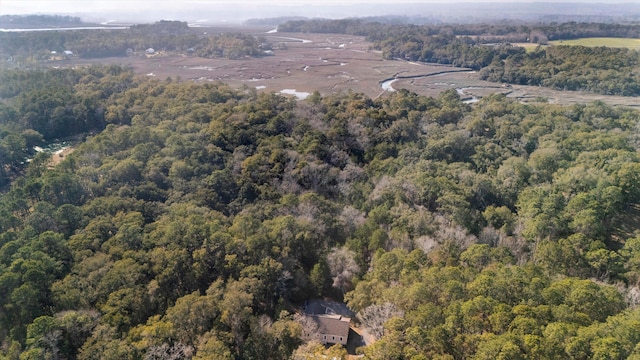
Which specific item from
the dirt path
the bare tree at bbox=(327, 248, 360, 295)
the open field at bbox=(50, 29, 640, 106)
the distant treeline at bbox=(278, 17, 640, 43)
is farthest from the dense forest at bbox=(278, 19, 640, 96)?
the dirt path

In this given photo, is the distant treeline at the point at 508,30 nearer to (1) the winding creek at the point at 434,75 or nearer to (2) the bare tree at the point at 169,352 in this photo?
(1) the winding creek at the point at 434,75

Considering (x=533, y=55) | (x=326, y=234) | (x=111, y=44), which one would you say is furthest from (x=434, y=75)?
(x=111, y=44)

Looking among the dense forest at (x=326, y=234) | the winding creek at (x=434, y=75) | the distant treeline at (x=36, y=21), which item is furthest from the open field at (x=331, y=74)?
the distant treeline at (x=36, y=21)

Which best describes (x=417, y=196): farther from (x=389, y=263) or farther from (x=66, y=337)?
(x=66, y=337)

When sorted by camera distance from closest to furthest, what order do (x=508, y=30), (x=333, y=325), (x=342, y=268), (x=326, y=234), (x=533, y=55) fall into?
1. (x=333, y=325)
2. (x=342, y=268)
3. (x=326, y=234)
4. (x=533, y=55)
5. (x=508, y=30)

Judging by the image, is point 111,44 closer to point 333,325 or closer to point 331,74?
point 331,74

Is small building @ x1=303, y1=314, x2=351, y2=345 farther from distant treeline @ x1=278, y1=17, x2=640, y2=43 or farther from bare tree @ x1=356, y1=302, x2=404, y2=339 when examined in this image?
distant treeline @ x1=278, y1=17, x2=640, y2=43

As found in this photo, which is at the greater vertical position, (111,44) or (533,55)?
(111,44)

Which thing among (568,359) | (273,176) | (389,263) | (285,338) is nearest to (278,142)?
(273,176)
